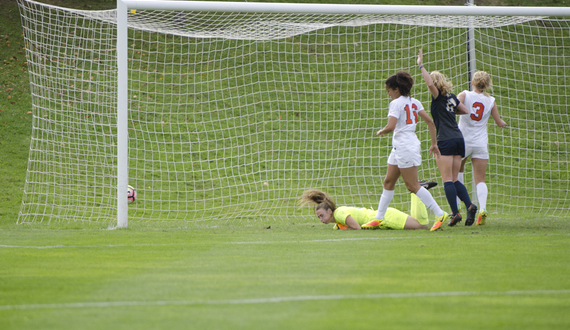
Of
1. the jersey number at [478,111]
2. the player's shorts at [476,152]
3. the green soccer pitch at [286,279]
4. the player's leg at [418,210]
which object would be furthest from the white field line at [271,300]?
the jersey number at [478,111]

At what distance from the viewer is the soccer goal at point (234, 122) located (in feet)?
29.0

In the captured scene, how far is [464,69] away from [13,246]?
12.3 meters

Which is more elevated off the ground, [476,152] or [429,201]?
[476,152]

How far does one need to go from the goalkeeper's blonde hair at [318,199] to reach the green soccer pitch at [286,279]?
37cm

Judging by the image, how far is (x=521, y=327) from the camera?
2.79m

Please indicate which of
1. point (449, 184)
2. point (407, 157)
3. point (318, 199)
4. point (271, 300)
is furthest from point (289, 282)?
point (449, 184)

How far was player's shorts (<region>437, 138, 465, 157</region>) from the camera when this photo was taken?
7.50 meters

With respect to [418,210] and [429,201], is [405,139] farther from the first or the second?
[418,210]

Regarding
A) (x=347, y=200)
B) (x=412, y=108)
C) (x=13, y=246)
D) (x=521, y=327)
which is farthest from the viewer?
(x=347, y=200)

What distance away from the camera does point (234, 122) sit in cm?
1489

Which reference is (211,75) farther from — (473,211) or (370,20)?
(473,211)

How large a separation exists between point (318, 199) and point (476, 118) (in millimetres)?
2451

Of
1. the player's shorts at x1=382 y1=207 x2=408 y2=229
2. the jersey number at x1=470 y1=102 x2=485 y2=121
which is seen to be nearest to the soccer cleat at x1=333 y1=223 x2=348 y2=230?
the player's shorts at x1=382 y1=207 x2=408 y2=229

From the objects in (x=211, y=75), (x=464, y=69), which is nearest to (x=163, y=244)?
(x=211, y=75)
